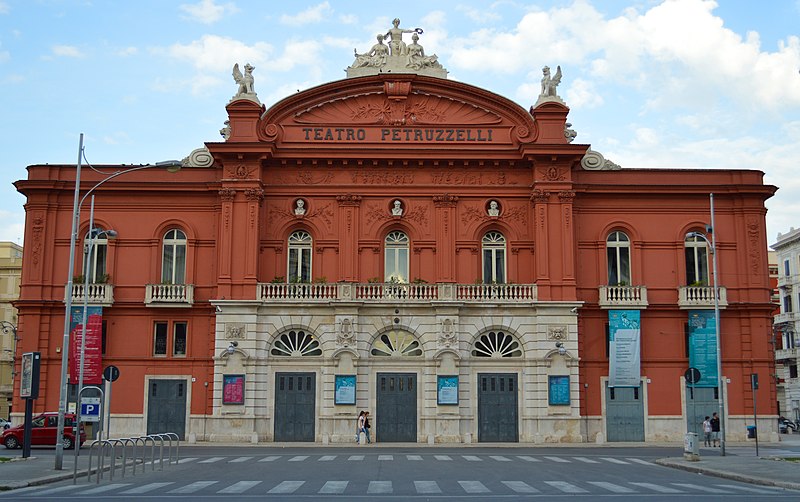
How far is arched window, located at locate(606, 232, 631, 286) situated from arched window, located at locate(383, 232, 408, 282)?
10381mm

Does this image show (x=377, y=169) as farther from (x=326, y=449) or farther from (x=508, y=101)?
(x=326, y=449)

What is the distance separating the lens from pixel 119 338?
149ft

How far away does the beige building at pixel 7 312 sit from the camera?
265ft

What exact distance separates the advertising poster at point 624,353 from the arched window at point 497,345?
4.64 metres

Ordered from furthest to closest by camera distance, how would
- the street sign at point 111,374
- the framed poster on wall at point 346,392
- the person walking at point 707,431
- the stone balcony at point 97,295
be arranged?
the stone balcony at point 97,295 < the framed poster on wall at point 346,392 < the person walking at point 707,431 < the street sign at point 111,374

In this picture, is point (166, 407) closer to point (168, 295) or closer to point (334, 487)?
point (168, 295)

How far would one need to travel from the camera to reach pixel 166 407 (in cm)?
4472

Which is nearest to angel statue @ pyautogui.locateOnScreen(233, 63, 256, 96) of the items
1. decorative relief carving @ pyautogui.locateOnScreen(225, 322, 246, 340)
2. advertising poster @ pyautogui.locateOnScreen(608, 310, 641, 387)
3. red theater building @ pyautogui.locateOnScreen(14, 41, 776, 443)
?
red theater building @ pyautogui.locateOnScreen(14, 41, 776, 443)

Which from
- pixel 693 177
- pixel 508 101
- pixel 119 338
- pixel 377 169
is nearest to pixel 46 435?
pixel 119 338

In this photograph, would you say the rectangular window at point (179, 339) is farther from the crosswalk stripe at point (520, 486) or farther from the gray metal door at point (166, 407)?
the crosswalk stripe at point (520, 486)

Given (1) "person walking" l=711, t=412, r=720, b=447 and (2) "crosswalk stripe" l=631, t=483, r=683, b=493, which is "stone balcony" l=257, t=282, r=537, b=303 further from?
(2) "crosswalk stripe" l=631, t=483, r=683, b=493

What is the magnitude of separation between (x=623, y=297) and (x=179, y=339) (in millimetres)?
22314

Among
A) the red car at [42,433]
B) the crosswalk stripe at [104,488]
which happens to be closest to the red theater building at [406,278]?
the red car at [42,433]

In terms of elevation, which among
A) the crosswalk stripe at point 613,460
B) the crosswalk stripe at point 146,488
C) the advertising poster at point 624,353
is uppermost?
the advertising poster at point 624,353
